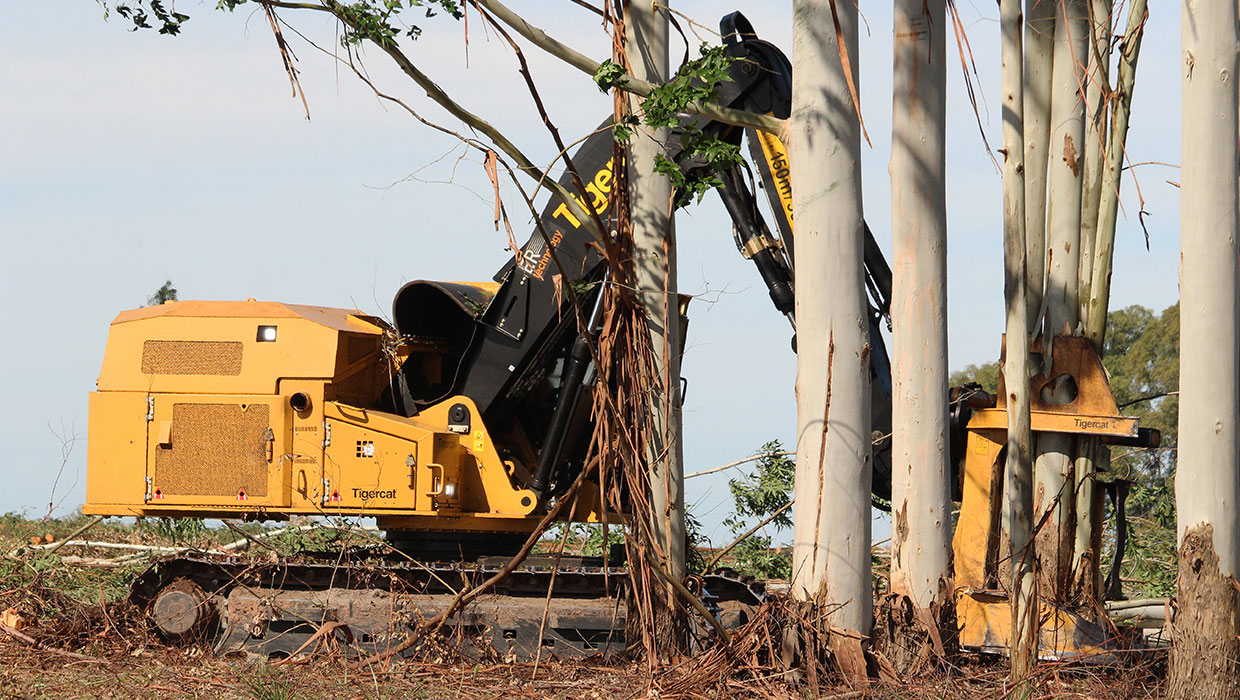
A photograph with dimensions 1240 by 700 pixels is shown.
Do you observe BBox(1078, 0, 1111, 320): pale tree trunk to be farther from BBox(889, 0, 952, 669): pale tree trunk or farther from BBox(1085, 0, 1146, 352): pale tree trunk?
BBox(889, 0, 952, 669): pale tree trunk

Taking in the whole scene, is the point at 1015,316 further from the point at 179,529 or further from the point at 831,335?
the point at 179,529

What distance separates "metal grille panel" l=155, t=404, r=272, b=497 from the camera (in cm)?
930

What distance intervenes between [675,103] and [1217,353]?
10.2 ft

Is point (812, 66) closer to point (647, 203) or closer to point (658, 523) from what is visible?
point (647, 203)

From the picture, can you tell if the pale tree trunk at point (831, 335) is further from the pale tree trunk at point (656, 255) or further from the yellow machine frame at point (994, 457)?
the yellow machine frame at point (994, 457)

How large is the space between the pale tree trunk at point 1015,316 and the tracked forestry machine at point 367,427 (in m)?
1.05

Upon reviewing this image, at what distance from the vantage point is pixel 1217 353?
6.69m

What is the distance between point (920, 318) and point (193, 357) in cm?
529

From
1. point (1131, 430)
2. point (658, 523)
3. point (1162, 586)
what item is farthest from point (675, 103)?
point (1162, 586)

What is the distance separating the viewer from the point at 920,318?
24.6 feet

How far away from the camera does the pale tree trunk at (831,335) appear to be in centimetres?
705

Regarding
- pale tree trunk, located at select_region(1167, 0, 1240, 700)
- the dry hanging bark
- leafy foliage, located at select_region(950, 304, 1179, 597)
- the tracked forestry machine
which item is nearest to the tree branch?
the dry hanging bark

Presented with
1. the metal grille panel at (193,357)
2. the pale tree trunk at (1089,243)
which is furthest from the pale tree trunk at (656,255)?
the metal grille panel at (193,357)

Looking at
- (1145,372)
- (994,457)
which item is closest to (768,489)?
(994,457)
